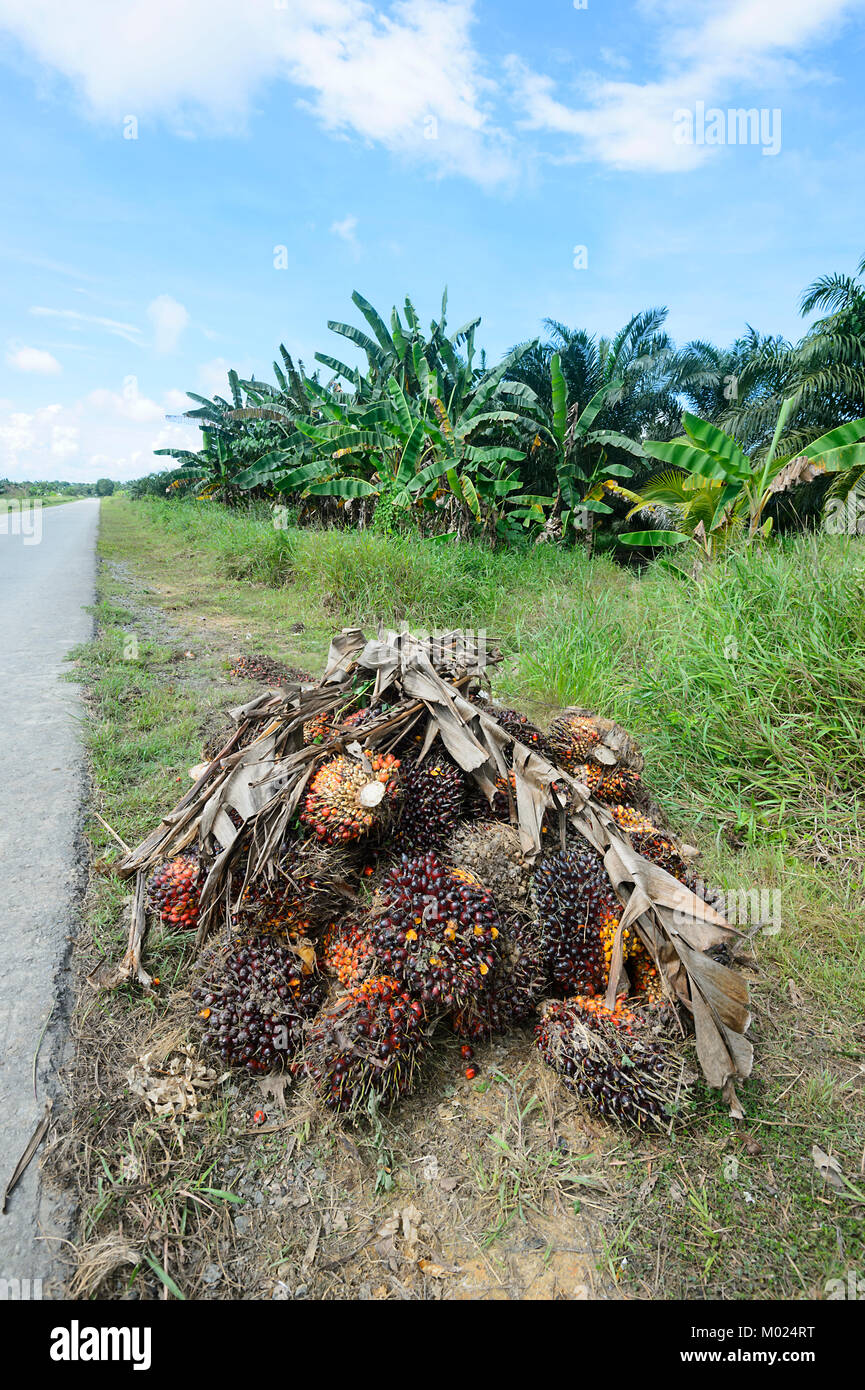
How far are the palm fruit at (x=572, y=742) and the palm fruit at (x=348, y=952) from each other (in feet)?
3.26

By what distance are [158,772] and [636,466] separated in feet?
60.4

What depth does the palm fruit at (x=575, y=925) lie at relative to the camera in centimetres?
195

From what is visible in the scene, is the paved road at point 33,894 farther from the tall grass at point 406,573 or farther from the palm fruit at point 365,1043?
the tall grass at point 406,573

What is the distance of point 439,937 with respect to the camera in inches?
69.3

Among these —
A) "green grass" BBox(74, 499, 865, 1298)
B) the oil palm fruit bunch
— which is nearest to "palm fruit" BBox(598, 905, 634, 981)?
the oil palm fruit bunch

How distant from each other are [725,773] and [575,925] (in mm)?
1915

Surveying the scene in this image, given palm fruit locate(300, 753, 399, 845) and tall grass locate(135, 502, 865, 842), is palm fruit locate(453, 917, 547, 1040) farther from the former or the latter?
tall grass locate(135, 502, 865, 842)

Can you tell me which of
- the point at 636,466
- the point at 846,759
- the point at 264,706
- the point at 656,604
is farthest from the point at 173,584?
the point at 636,466

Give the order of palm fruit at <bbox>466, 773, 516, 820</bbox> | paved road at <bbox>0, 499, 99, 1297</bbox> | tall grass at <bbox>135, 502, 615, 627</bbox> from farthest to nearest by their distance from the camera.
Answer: tall grass at <bbox>135, 502, 615, 627</bbox>
palm fruit at <bbox>466, 773, 516, 820</bbox>
paved road at <bbox>0, 499, 99, 1297</bbox>

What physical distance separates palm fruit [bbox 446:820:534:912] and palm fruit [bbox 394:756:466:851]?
2.5 inches

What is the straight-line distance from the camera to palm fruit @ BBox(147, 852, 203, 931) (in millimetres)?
2109

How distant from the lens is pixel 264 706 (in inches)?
99.3

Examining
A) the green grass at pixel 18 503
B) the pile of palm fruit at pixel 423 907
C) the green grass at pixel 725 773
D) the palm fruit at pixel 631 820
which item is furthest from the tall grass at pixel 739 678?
the green grass at pixel 18 503
